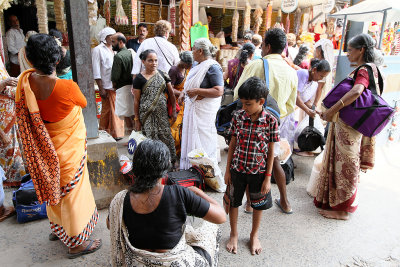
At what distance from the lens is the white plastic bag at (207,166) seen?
3.38 metres

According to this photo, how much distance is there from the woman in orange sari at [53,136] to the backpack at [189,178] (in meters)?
1.07

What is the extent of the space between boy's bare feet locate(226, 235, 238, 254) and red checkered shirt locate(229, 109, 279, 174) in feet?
2.18

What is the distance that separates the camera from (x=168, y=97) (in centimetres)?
391

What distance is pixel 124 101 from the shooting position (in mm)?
4703

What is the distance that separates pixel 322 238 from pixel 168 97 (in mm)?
2514

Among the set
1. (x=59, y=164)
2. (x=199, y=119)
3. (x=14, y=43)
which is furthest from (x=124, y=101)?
(x=14, y=43)

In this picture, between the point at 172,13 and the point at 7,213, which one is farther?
the point at 172,13

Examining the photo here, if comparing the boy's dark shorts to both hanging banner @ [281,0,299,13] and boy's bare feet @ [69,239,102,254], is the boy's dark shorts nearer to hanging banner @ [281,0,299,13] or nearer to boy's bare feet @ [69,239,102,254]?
boy's bare feet @ [69,239,102,254]

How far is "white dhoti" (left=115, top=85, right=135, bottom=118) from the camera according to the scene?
4.70 metres

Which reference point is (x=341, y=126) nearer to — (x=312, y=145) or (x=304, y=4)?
(x=312, y=145)

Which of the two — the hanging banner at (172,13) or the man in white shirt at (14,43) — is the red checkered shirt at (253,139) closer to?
the hanging banner at (172,13)

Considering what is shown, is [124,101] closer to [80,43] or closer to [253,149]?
[80,43]

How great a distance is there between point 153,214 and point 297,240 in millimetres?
1786

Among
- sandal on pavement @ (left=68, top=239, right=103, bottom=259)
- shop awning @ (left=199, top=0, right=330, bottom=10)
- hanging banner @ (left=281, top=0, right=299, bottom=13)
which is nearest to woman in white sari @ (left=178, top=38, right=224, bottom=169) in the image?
sandal on pavement @ (left=68, top=239, right=103, bottom=259)
